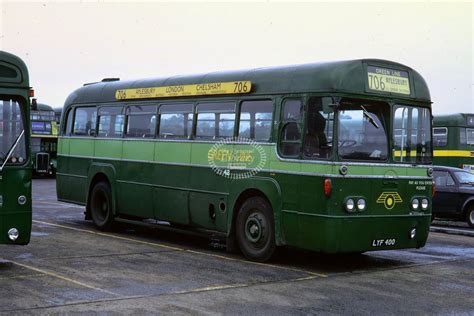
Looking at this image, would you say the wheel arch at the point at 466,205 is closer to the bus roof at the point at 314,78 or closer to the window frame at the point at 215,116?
the bus roof at the point at 314,78

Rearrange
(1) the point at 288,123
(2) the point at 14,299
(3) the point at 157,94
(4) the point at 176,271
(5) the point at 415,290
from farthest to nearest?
1. (3) the point at 157,94
2. (1) the point at 288,123
3. (4) the point at 176,271
4. (5) the point at 415,290
5. (2) the point at 14,299

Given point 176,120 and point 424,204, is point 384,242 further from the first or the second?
point 176,120

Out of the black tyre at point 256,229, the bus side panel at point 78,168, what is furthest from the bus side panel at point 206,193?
the bus side panel at point 78,168

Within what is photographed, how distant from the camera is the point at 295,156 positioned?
11.1 meters

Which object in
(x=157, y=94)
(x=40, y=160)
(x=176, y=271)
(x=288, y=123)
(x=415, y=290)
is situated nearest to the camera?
(x=415, y=290)

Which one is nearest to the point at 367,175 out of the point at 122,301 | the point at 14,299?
the point at 122,301

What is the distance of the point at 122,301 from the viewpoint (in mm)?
8320

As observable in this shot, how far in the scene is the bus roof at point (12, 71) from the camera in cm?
1029

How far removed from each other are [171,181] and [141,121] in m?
1.75

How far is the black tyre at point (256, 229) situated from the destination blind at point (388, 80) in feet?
8.18

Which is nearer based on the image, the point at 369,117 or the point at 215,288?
the point at 215,288

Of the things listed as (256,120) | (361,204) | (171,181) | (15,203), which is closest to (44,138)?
(171,181)

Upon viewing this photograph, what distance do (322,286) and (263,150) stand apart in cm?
278

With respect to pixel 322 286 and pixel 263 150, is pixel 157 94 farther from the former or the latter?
pixel 322 286
